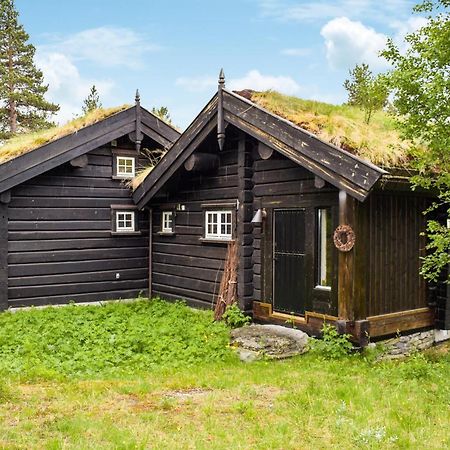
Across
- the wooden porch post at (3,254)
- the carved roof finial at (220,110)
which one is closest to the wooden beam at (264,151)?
the carved roof finial at (220,110)

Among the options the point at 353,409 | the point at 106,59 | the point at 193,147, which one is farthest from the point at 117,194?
the point at 106,59

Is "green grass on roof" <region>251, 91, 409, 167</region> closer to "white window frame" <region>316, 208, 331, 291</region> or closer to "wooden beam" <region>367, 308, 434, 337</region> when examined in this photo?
"white window frame" <region>316, 208, 331, 291</region>

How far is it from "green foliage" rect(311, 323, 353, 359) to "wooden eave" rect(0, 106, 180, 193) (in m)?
7.37

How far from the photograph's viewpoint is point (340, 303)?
8641 mm

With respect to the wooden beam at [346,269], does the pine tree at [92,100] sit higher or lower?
higher

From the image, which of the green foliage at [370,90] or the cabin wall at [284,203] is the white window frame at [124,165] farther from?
the green foliage at [370,90]

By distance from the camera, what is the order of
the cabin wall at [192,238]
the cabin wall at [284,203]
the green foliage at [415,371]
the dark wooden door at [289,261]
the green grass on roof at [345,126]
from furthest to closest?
the cabin wall at [192,238]
the dark wooden door at [289,261]
the cabin wall at [284,203]
the green grass on roof at [345,126]
the green foliage at [415,371]

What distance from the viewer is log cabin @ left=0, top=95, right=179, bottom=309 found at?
1221 centimetres

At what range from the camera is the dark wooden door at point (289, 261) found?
9.62m

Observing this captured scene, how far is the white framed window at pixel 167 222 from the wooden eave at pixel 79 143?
1873 mm

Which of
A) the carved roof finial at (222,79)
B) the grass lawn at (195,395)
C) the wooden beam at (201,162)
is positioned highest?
the carved roof finial at (222,79)

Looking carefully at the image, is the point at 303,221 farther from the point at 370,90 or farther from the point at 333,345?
the point at 370,90

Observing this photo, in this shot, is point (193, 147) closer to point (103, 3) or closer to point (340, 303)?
point (340, 303)

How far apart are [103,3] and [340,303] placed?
42.4 feet
